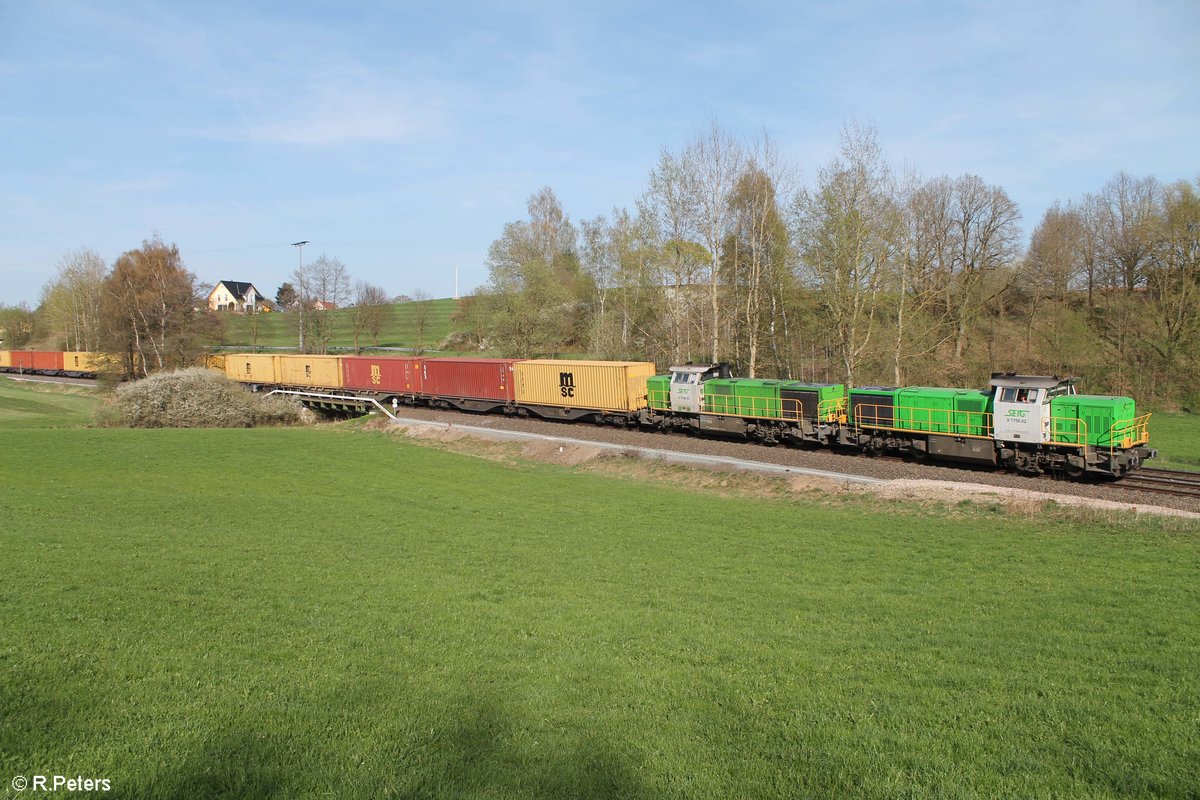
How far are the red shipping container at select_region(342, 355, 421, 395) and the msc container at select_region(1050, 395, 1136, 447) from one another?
3408 cm

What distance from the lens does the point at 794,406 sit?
1085 inches

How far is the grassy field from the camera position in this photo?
5273mm

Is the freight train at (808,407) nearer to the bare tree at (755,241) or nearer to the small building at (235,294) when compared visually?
the bare tree at (755,241)

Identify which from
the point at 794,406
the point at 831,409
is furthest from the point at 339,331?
the point at 831,409

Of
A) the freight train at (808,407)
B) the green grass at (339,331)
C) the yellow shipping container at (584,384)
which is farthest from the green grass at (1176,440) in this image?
the green grass at (339,331)

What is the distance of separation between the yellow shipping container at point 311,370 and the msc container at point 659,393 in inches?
1007

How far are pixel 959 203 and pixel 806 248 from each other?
22232mm

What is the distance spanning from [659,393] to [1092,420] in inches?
678

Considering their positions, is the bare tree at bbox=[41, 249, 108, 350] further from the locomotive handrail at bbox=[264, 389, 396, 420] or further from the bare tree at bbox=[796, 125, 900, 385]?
the bare tree at bbox=[796, 125, 900, 385]

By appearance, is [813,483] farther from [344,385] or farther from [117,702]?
[344,385]

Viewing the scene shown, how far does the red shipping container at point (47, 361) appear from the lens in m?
76.1

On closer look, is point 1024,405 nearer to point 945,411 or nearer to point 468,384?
point 945,411

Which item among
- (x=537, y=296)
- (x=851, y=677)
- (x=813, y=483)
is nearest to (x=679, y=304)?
(x=537, y=296)
